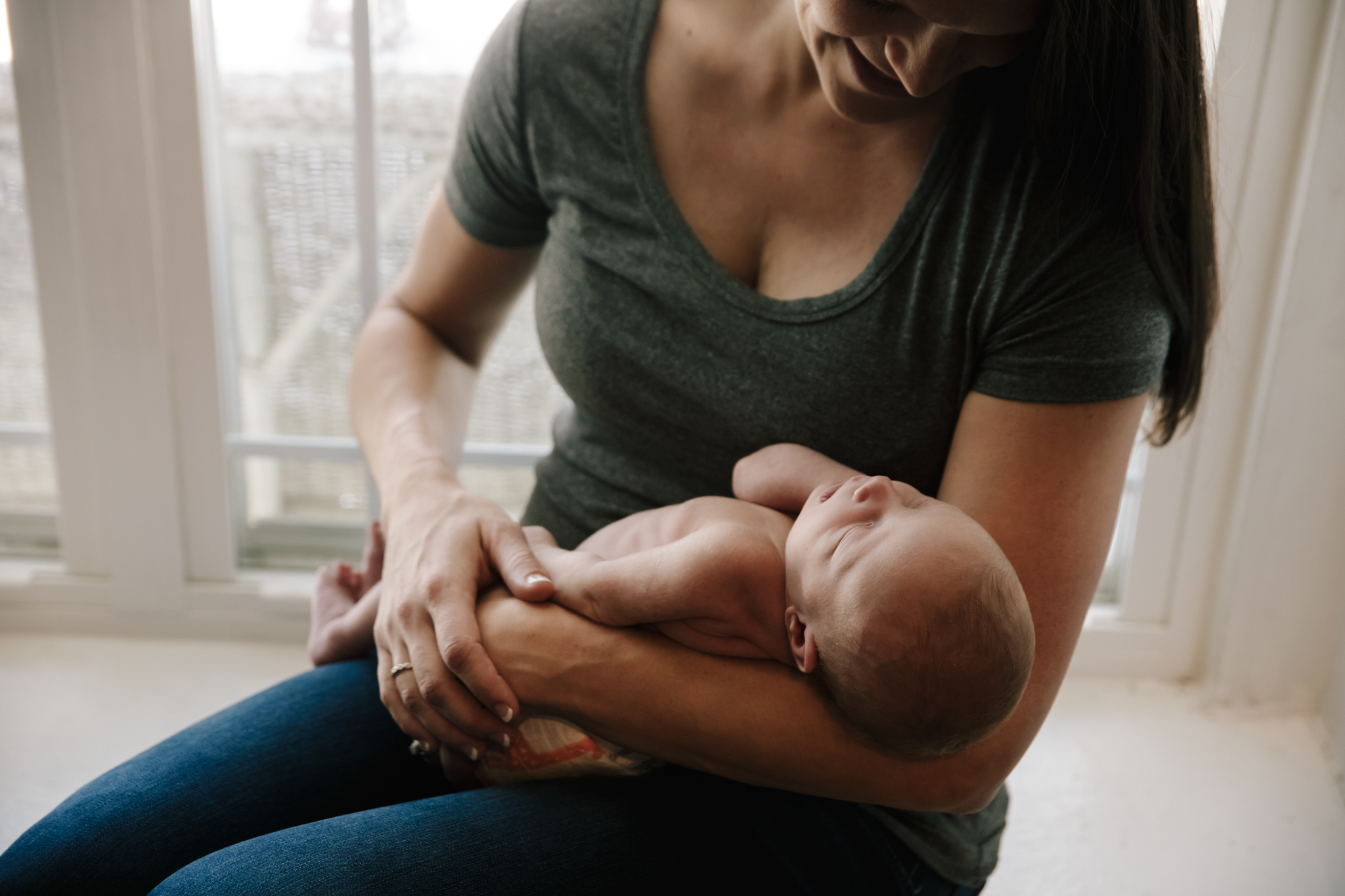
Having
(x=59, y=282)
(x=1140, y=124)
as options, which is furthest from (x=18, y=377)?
(x=1140, y=124)

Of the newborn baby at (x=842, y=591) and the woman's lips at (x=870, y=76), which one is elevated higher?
the woman's lips at (x=870, y=76)

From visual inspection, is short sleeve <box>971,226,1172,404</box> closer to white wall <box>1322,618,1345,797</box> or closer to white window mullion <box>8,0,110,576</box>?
white wall <box>1322,618,1345,797</box>

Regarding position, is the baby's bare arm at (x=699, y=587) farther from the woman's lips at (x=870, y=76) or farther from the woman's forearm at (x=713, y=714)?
the woman's lips at (x=870, y=76)

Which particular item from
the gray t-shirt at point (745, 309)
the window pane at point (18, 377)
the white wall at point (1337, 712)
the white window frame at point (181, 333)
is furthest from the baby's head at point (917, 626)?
the window pane at point (18, 377)

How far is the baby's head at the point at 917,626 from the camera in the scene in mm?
767

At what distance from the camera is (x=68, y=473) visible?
1784mm

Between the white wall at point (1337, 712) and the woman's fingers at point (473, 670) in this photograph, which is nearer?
the woman's fingers at point (473, 670)

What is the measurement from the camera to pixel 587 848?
83 centimetres

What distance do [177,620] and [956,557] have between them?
1694 millimetres

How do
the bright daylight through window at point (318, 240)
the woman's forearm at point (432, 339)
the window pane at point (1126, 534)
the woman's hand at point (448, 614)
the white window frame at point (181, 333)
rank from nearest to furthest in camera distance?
the woman's hand at point (448, 614) < the woman's forearm at point (432, 339) < the white window frame at point (181, 333) < the bright daylight through window at point (318, 240) < the window pane at point (1126, 534)

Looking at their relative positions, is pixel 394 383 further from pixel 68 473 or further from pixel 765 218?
pixel 68 473

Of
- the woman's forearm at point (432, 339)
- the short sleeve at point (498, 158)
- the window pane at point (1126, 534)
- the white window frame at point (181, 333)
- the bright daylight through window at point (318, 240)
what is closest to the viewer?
the short sleeve at point (498, 158)

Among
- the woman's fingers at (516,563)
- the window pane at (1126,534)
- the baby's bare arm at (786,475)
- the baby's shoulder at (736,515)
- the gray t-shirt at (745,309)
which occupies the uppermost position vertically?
Result: the gray t-shirt at (745,309)

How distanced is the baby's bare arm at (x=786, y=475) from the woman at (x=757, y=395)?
3 centimetres
